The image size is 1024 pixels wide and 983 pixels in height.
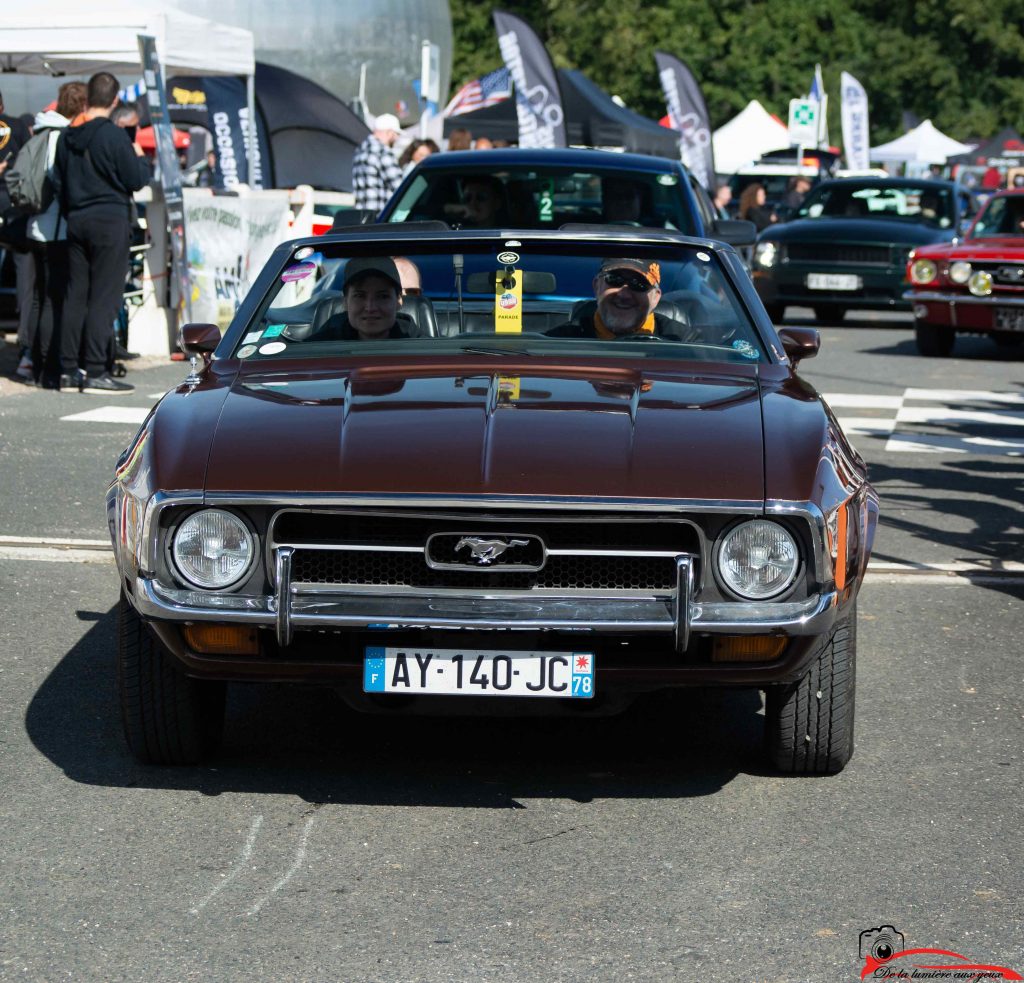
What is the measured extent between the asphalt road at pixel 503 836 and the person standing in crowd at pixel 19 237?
678 centimetres

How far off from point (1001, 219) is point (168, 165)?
7.89 metres

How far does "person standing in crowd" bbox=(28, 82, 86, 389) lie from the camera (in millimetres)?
12406

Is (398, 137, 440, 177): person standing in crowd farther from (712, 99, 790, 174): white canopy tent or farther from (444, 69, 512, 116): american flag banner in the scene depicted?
(712, 99, 790, 174): white canopy tent

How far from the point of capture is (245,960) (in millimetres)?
3502

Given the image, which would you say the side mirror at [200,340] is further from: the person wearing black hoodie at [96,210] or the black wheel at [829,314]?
the black wheel at [829,314]

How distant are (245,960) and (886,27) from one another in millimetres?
78851

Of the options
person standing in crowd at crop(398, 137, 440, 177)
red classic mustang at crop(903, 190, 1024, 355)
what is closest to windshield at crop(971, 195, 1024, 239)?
red classic mustang at crop(903, 190, 1024, 355)

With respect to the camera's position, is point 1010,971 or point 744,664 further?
point 744,664

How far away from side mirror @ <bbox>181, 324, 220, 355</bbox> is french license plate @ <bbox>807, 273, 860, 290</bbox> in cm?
1439

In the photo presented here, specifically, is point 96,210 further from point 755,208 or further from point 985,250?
point 755,208

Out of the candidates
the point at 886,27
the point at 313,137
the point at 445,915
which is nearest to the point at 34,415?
the point at 445,915

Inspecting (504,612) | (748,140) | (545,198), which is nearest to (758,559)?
(504,612)

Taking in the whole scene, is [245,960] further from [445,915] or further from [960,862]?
[960,862]

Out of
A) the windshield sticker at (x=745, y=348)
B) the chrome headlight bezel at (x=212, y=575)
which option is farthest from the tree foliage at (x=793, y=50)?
the chrome headlight bezel at (x=212, y=575)
